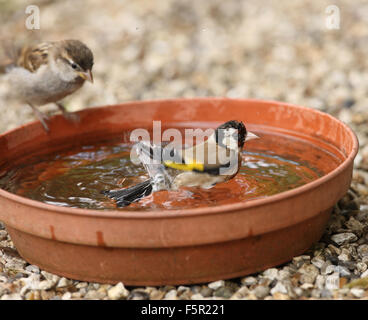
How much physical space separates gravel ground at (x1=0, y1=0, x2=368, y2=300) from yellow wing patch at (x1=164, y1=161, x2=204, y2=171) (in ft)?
2.75

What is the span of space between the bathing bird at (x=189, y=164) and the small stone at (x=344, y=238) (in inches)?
29.2

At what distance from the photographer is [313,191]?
2.84 m

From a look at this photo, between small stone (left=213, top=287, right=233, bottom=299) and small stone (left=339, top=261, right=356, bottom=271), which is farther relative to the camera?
small stone (left=339, top=261, right=356, bottom=271)

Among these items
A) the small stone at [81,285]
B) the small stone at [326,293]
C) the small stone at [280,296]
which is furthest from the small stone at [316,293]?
the small stone at [81,285]

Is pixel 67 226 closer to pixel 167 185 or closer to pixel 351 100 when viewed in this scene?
pixel 167 185

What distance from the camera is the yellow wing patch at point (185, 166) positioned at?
3079mm

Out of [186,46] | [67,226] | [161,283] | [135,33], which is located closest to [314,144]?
[161,283]

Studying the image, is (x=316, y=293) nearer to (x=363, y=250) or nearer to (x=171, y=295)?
(x=363, y=250)

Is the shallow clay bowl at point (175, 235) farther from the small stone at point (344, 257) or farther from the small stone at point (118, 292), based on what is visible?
the small stone at point (344, 257)

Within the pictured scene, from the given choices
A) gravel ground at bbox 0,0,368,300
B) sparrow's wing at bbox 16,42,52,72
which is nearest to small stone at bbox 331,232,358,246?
gravel ground at bbox 0,0,368,300

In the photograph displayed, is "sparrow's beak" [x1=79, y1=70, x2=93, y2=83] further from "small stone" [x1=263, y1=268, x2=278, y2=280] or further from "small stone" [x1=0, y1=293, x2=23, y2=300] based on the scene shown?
"small stone" [x1=263, y1=268, x2=278, y2=280]

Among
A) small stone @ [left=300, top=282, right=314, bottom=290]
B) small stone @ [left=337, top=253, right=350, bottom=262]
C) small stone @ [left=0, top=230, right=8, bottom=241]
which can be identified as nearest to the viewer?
small stone @ [left=300, top=282, right=314, bottom=290]

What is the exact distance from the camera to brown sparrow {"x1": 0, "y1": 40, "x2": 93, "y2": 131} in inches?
171

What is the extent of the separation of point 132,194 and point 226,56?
166 inches
